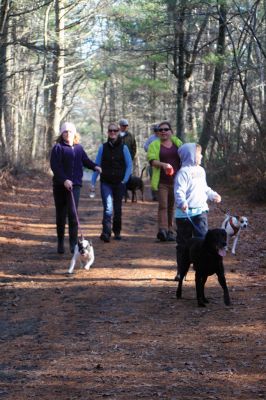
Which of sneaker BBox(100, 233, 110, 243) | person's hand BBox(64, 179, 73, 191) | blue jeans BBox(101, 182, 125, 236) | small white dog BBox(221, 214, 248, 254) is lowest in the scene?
sneaker BBox(100, 233, 110, 243)

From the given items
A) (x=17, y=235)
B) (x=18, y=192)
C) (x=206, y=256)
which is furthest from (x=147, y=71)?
(x=206, y=256)

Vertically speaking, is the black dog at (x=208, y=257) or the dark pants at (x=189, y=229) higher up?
the dark pants at (x=189, y=229)

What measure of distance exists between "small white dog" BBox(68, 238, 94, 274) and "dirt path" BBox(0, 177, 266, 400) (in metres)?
0.16

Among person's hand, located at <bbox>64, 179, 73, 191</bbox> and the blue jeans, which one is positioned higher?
person's hand, located at <bbox>64, 179, 73, 191</bbox>

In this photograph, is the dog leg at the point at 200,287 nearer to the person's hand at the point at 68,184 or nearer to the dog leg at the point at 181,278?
the dog leg at the point at 181,278

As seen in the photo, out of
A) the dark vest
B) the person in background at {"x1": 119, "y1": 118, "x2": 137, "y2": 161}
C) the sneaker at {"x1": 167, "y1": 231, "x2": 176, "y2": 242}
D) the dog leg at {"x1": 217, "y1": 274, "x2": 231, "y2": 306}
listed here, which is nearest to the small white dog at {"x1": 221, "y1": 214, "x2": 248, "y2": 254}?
the sneaker at {"x1": 167, "y1": 231, "x2": 176, "y2": 242}

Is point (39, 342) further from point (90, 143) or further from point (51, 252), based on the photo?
point (90, 143)

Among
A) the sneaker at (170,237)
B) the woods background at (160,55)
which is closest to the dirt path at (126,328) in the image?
the sneaker at (170,237)

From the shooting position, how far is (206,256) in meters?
6.69

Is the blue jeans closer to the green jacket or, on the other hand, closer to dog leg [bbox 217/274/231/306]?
the green jacket

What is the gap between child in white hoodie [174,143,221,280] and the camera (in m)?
7.48

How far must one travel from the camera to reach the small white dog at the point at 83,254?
28.2 ft

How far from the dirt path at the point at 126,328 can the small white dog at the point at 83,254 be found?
0.16 meters

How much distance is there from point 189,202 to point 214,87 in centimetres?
1434
